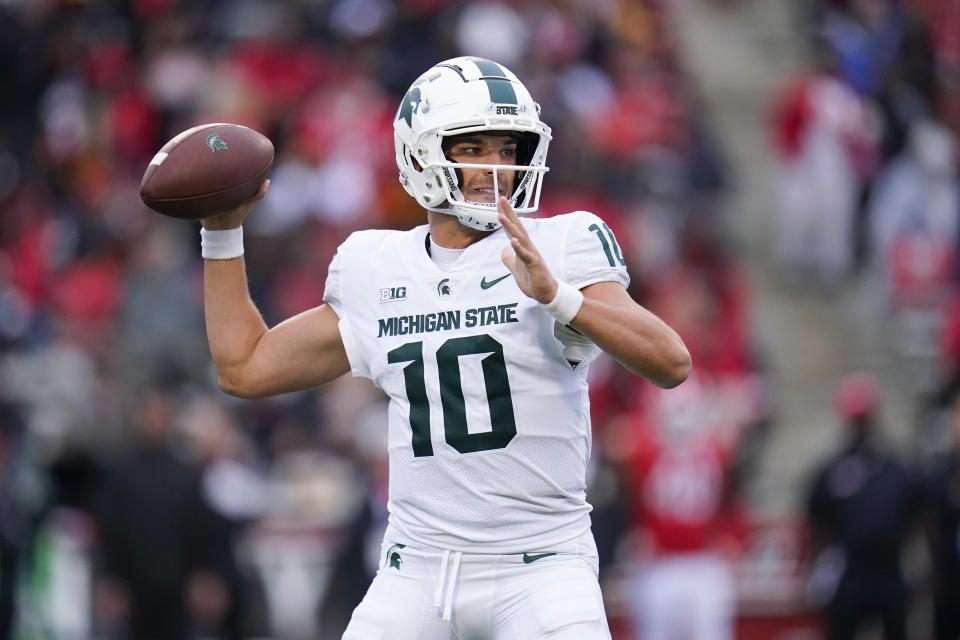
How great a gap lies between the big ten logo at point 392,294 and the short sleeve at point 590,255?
0.42m

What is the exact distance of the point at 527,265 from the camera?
3539 mm

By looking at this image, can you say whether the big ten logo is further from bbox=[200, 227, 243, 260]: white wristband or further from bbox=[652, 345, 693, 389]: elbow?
bbox=[652, 345, 693, 389]: elbow

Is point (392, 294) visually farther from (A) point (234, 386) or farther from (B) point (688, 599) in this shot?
(B) point (688, 599)

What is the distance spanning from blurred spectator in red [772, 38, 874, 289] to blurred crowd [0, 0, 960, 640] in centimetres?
2

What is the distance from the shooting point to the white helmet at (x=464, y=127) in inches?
151

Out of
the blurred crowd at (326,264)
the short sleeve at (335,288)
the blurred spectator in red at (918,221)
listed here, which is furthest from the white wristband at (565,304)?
the blurred spectator in red at (918,221)

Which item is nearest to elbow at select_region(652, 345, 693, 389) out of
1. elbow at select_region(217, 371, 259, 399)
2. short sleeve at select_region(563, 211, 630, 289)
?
short sleeve at select_region(563, 211, 630, 289)

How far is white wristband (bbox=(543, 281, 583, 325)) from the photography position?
3.55 metres

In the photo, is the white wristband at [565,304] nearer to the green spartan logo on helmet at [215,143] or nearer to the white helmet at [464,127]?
the white helmet at [464,127]

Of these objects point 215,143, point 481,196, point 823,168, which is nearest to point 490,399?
point 481,196

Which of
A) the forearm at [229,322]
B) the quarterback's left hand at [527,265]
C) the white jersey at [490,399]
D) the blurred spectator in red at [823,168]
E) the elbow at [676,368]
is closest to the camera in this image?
the quarterback's left hand at [527,265]

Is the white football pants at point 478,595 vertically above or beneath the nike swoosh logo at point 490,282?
beneath

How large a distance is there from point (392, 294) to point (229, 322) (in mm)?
482

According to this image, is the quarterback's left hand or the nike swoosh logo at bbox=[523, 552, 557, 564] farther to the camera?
the nike swoosh logo at bbox=[523, 552, 557, 564]
